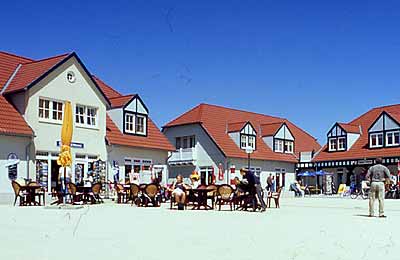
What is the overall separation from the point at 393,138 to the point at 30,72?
28458mm

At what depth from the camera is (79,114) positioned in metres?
30.7

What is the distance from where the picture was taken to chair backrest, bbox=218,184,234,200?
20.5 meters

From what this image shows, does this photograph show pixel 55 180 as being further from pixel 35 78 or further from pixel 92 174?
pixel 35 78

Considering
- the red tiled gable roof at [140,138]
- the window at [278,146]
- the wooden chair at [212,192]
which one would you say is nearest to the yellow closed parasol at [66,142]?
the wooden chair at [212,192]

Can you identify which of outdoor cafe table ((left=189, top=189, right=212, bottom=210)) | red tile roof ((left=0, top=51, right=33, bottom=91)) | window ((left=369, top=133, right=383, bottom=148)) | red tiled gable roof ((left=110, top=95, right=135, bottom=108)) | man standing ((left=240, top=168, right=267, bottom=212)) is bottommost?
outdoor cafe table ((left=189, top=189, right=212, bottom=210))

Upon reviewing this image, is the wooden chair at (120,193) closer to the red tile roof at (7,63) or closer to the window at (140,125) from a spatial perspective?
the red tile roof at (7,63)

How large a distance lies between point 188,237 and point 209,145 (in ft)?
115

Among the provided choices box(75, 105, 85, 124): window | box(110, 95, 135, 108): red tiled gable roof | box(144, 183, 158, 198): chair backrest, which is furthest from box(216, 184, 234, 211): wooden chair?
box(110, 95, 135, 108): red tiled gable roof

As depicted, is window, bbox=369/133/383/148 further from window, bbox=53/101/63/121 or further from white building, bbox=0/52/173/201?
window, bbox=53/101/63/121

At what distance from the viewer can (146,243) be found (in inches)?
380

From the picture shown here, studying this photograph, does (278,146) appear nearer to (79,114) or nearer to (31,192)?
(79,114)

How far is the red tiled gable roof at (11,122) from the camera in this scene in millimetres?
26517

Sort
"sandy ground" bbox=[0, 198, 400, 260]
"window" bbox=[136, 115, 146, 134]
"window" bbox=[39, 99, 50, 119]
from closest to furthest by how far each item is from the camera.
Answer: "sandy ground" bbox=[0, 198, 400, 260], "window" bbox=[39, 99, 50, 119], "window" bbox=[136, 115, 146, 134]

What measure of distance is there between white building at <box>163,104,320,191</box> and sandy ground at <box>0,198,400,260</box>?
27700 millimetres
